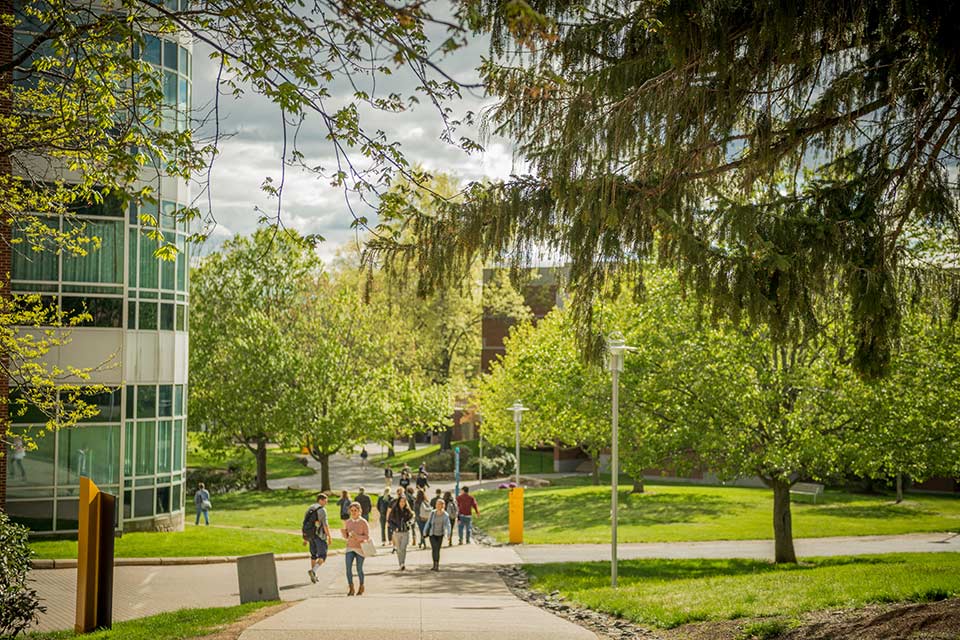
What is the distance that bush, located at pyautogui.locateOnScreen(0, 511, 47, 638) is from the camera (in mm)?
10352

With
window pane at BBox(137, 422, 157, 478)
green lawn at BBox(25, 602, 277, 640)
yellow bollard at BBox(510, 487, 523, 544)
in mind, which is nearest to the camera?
green lawn at BBox(25, 602, 277, 640)

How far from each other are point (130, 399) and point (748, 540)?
18.0m

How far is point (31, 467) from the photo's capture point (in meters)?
23.0

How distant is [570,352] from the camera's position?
97.7ft

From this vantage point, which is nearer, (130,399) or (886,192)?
(886,192)

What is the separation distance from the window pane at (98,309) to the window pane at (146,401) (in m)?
1.93

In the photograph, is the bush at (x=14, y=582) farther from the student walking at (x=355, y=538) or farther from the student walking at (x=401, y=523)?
the student walking at (x=401, y=523)

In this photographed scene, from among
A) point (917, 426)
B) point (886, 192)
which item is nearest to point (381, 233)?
point (886, 192)

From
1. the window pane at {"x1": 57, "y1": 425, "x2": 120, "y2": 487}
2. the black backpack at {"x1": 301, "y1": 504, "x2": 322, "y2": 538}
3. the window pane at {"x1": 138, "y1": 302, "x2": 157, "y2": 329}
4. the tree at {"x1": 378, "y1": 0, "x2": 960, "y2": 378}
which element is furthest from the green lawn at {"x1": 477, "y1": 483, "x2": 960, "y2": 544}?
the tree at {"x1": 378, "y1": 0, "x2": 960, "y2": 378}

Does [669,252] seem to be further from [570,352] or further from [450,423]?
[450,423]

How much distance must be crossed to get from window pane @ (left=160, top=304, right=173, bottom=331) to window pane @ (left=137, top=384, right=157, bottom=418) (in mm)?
1669

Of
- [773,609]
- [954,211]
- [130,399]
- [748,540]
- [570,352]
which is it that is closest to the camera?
[954,211]

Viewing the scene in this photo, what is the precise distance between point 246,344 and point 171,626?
28.3 metres

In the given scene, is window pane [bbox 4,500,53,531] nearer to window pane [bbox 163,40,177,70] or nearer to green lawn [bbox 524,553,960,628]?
window pane [bbox 163,40,177,70]
